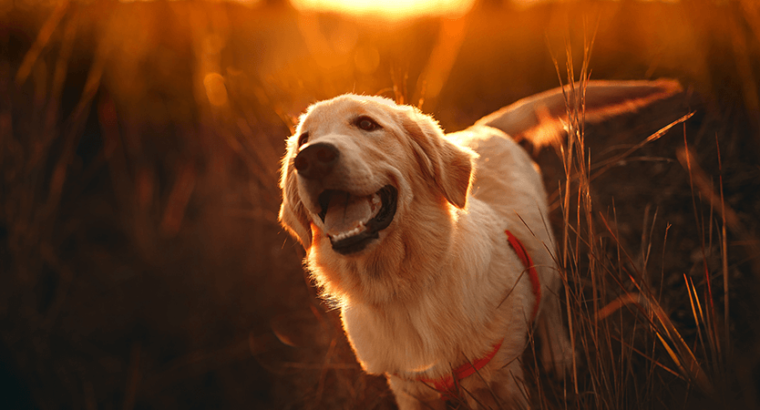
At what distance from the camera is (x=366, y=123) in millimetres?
1714

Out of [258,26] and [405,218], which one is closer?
[405,218]

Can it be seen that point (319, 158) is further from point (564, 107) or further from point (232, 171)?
point (232, 171)

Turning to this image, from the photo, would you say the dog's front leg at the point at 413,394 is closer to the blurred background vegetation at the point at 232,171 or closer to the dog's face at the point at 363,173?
the blurred background vegetation at the point at 232,171

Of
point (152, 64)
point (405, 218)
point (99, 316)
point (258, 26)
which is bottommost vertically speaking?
point (99, 316)

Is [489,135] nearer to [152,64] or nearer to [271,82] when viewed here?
[271,82]

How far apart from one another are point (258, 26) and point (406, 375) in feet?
23.2

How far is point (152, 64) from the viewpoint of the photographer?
5.32m

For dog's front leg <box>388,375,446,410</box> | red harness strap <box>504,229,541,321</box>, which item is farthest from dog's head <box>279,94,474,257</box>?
dog's front leg <box>388,375,446,410</box>

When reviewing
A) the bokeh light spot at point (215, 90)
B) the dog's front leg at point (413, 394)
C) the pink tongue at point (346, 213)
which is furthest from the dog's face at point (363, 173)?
the bokeh light spot at point (215, 90)

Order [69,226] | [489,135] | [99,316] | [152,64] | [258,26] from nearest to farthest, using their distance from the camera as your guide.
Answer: [489,135], [99,316], [69,226], [152,64], [258,26]

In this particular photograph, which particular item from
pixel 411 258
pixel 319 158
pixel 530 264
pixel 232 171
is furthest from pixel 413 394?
pixel 232 171

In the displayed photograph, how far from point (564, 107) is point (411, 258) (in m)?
1.42

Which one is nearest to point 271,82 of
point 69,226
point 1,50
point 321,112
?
point 321,112

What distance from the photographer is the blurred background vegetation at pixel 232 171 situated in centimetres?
255
